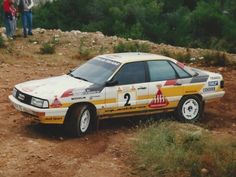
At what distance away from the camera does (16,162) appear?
10023 millimetres

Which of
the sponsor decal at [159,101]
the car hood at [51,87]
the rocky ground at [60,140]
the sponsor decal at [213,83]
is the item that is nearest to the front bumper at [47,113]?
the car hood at [51,87]

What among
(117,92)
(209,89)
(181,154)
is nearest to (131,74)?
(117,92)

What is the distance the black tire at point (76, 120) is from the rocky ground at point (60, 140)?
15 cm

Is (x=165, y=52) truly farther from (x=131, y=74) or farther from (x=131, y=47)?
(x=131, y=74)

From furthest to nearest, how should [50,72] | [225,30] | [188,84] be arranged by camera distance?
[225,30]
[50,72]
[188,84]

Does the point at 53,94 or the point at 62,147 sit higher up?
the point at 53,94

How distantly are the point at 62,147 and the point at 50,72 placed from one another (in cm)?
705

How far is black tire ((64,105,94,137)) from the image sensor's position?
1155 cm

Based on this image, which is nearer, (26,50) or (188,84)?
(188,84)

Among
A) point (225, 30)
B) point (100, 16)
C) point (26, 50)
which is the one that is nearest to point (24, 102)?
point (26, 50)

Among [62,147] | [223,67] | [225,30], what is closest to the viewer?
[62,147]

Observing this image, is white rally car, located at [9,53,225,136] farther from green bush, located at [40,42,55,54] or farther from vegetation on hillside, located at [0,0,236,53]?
vegetation on hillside, located at [0,0,236,53]

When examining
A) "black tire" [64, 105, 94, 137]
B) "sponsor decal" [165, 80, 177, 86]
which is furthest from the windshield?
"sponsor decal" [165, 80, 177, 86]

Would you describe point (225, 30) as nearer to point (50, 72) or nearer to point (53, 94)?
point (50, 72)
